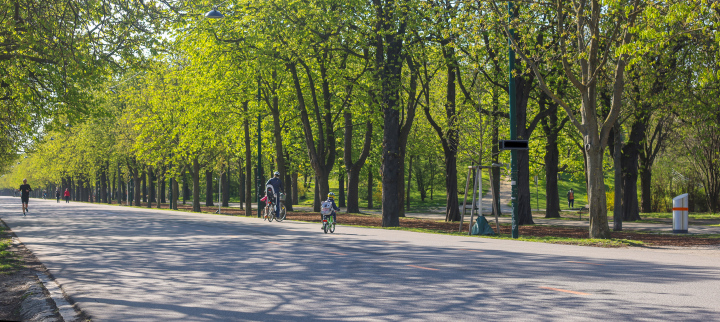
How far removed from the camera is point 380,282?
870 cm

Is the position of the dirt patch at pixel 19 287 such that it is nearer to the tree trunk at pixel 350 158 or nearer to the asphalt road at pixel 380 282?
the asphalt road at pixel 380 282

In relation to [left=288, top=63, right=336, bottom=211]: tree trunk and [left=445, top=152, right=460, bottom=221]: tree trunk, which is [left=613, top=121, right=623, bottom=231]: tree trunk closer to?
[left=445, top=152, right=460, bottom=221]: tree trunk

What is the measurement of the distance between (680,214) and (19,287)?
1932 cm

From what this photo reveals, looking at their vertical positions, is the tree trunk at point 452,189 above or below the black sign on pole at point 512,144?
below

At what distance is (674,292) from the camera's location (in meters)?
7.72

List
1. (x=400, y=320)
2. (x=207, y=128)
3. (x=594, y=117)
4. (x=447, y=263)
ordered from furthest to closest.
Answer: (x=207, y=128)
(x=594, y=117)
(x=447, y=263)
(x=400, y=320)

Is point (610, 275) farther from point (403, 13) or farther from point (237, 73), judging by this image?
point (237, 73)

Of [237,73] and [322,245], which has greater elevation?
[237,73]

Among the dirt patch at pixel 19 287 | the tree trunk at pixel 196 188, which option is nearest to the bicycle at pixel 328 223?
the dirt patch at pixel 19 287

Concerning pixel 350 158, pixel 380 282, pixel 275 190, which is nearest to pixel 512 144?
pixel 380 282

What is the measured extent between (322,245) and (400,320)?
850 centimetres

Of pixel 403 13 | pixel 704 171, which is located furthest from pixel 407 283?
pixel 704 171

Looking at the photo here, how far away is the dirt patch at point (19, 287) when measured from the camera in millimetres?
7058

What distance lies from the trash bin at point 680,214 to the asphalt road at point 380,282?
7326 mm
